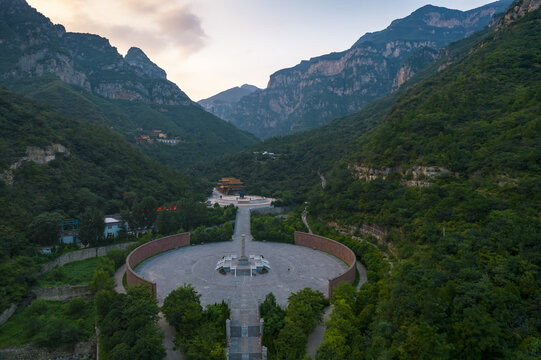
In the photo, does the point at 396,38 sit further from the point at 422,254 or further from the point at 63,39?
the point at 422,254

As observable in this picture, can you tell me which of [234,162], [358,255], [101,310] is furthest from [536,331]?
[234,162]

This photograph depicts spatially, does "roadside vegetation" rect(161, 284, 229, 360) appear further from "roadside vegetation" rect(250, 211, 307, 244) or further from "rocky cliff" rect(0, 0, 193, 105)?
"rocky cliff" rect(0, 0, 193, 105)

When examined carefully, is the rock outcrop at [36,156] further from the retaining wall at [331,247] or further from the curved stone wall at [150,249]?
the retaining wall at [331,247]

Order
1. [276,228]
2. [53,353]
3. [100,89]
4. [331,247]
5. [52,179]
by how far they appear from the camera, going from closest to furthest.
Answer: [53,353] < [331,247] < [52,179] < [276,228] < [100,89]

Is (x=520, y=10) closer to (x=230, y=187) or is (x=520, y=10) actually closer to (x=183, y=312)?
(x=230, y=187)

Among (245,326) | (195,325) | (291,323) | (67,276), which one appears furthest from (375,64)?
(195,325)

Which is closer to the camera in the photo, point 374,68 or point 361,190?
point 361,190

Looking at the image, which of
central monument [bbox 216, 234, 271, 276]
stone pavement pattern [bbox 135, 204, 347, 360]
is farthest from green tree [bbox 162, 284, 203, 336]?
central monument [bbox 216, 234, 271, 276]
